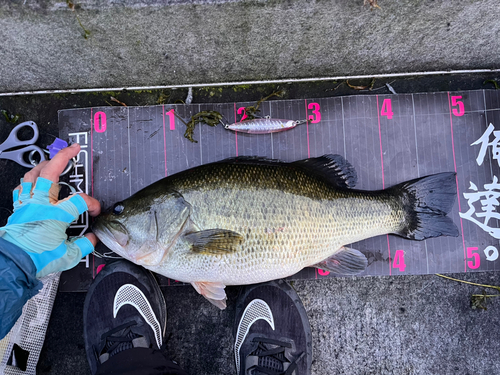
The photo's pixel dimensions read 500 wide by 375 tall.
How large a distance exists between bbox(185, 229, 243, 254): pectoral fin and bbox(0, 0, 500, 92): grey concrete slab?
4.65 ft

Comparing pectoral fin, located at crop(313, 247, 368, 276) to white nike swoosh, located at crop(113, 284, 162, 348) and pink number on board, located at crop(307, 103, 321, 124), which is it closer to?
pink number on board, located at crop(307, 103, 321, 124)

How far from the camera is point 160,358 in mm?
2166

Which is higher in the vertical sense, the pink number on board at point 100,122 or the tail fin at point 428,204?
the pink number on board at point 100,122

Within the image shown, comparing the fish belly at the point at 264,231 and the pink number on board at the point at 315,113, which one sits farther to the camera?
the pink number on board at the point at 315,113

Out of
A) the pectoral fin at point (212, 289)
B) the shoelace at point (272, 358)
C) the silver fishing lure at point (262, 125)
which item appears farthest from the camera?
the silver fishing lure at point (262, 125)

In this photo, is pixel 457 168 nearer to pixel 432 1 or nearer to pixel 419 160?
pixel 419 160

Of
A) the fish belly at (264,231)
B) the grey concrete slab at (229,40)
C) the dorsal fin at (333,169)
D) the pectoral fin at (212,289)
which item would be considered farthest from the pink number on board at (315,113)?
the pectoral fin at (212,289)

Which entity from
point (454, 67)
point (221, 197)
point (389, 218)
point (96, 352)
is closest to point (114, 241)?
point (221, 197)

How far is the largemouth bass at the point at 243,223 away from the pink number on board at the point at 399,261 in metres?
0.39

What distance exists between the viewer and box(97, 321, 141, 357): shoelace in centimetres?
232

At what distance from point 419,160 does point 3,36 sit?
11.4 ft

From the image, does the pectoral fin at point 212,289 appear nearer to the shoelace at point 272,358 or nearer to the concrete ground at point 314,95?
the concrete ground at point 314,95

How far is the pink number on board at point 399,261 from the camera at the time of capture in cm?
258

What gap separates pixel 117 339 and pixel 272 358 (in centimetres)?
128
